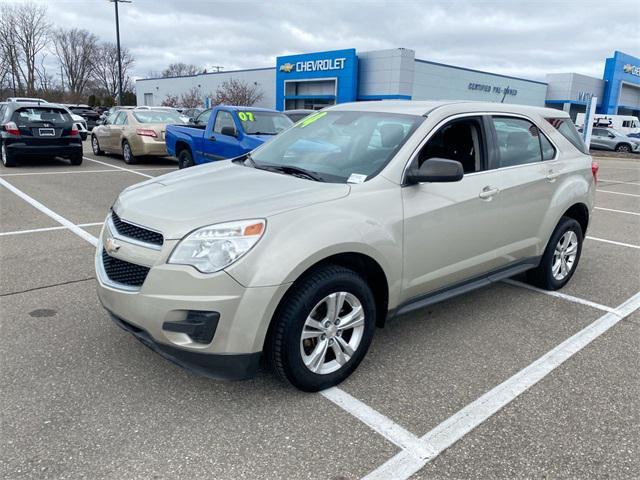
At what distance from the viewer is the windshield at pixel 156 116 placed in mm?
14391

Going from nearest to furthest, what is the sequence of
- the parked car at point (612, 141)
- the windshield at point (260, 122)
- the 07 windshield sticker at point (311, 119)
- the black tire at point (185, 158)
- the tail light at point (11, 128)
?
the 07 windshield sticker at point (311, 119) → the windshield at point (260, 122) → the black tire at point (185, 158) → the tail light at point (11, 128) → the parked car at point (612, 141)

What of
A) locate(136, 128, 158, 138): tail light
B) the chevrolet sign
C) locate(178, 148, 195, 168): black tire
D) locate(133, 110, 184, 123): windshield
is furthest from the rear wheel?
the chevrolet sign

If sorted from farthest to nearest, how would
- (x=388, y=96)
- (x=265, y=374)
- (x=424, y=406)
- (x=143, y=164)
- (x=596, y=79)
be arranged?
(x=596, y=79) → (x=388, y=96) → (x=143, y=164) → (x=265, y=374) → (x=424, y=406)

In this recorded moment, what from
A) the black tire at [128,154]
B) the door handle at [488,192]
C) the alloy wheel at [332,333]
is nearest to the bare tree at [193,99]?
the black tire at [128,154]

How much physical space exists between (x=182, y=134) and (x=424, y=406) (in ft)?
32.7

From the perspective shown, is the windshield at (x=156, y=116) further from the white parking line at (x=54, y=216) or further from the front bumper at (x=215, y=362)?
the front bumper at (x=215, y=362)

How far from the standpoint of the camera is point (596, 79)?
176 ft

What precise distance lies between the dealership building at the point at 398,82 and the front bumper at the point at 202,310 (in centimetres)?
3247

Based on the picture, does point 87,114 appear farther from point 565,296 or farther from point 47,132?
point 565,296

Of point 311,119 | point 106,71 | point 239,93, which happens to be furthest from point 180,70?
point 311,119

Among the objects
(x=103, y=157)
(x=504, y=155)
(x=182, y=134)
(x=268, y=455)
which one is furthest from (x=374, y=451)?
(x=103, y=157)

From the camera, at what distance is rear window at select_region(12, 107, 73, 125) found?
12.4m

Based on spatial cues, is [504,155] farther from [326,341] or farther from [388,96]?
[388,96]

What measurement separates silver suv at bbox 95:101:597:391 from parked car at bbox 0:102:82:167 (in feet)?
34.1
